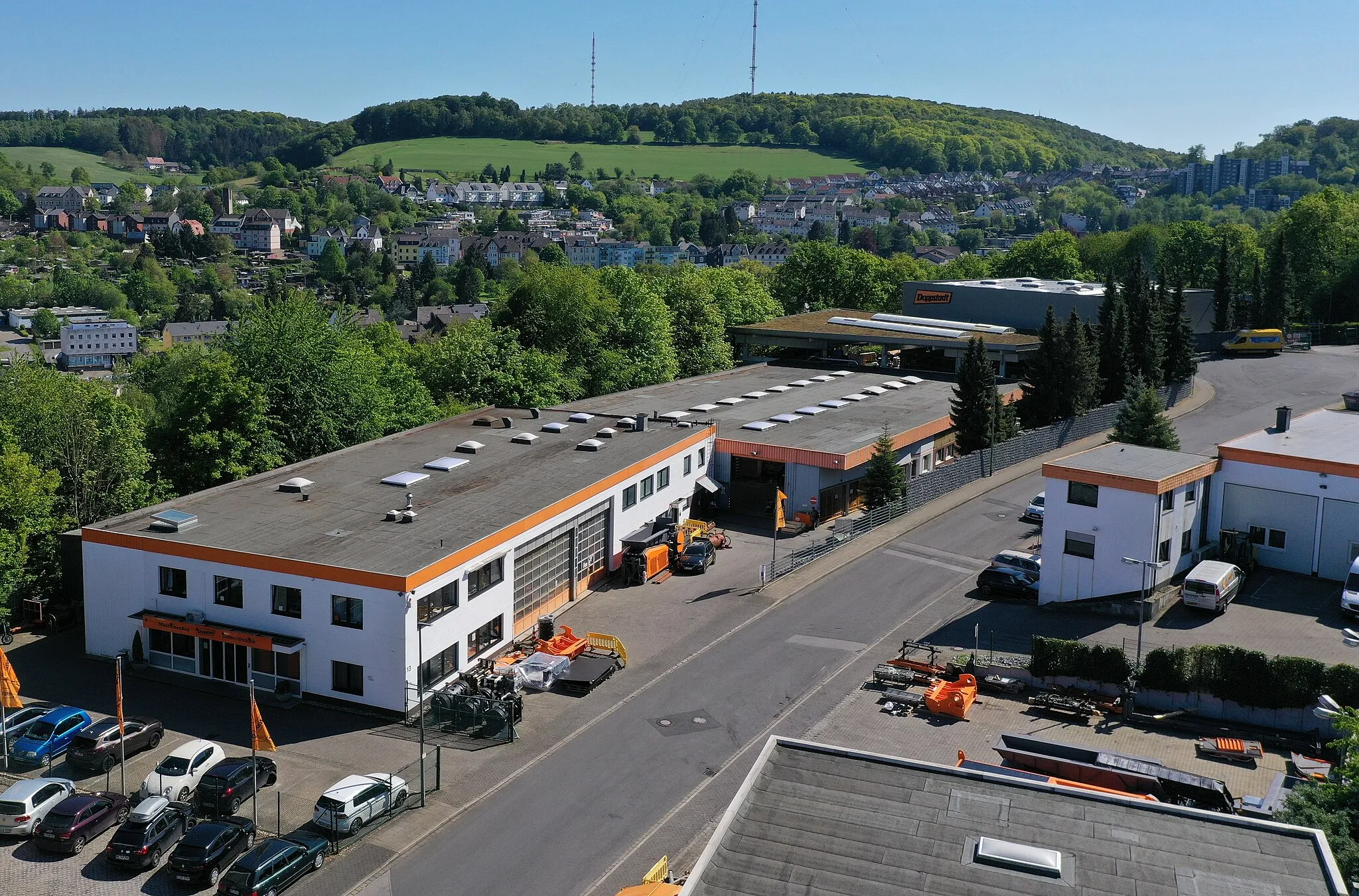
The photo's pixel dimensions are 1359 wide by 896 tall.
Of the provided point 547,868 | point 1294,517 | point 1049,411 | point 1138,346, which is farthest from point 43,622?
point 1138,346

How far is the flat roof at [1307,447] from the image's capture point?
37.6 meters

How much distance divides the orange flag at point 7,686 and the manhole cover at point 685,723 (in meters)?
14.9

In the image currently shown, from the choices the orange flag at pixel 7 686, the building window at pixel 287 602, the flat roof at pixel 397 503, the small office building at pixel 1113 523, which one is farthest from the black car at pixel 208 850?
the small office building at pixel 1113 523

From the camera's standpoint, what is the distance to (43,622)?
35000 mm

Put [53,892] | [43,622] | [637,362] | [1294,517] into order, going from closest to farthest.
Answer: [53,892], [43,622], [1294,517], [637,362]

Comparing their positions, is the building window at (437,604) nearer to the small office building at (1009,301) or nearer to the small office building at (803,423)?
the small office building at (803,423)

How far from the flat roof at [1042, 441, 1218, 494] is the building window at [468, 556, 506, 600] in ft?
53.7

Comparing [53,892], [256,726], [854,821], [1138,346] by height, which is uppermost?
[1138,346]

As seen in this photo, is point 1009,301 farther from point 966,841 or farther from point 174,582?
point 966,841

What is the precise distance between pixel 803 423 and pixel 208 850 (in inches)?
1369

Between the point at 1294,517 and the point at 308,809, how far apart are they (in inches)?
1228

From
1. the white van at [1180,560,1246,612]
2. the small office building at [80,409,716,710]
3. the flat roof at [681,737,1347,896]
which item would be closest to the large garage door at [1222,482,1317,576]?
the white van at [1180,560,1246,612]

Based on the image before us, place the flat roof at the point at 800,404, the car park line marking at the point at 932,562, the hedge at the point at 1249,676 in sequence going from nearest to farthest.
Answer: the hedge at the point at 1249,676, the car park line marking at the point at 932,562, the flat roof at the point at 800,404

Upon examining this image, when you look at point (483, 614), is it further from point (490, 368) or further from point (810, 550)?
point (490, 368)
